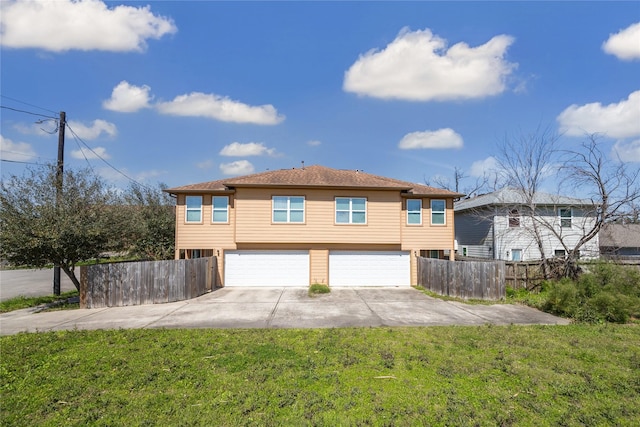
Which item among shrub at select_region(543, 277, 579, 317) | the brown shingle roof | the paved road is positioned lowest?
the paved road

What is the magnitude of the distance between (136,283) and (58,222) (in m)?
3.18

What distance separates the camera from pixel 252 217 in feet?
50.6

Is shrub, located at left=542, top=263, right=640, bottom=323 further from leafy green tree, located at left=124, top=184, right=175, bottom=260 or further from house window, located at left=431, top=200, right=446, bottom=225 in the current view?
leafy green tree, located at left=124, top=184, right=175, bottom=260

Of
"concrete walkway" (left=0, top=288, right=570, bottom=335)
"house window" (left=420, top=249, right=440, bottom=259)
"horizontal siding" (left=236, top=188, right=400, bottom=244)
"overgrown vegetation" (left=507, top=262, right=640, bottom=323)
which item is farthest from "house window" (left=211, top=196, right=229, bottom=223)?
"overgrown vegetation" (left=507, top=262, right=640, bottom=323)

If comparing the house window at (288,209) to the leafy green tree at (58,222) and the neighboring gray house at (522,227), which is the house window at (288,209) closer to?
the leafy green tree at (58,222)

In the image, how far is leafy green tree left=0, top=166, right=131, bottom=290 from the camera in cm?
1034

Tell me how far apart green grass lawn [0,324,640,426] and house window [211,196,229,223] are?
8.35m

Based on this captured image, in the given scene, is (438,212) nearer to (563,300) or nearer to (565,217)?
(563,300)

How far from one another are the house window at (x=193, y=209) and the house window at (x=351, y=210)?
6831 millimetres

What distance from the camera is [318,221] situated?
1559 centimetres

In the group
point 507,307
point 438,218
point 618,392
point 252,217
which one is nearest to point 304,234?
point 252,217

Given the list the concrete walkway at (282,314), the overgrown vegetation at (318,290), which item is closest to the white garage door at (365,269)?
the overgrown vegetation at (318,290)

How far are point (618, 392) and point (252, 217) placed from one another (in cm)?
1330

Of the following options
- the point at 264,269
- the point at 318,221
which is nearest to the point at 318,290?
the point at 264,269
